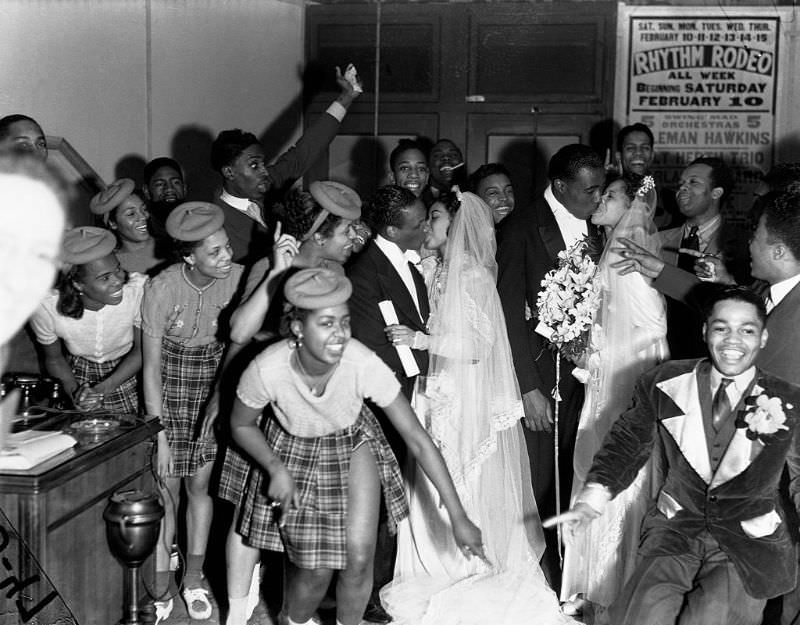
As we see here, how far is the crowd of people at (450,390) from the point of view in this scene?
154 inches

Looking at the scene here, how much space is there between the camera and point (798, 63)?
9.51 meters

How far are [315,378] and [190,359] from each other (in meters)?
1.29

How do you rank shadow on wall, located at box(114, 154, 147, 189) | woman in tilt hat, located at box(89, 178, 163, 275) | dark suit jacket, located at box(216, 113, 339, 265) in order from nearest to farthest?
1. woman in tilt hat, located at box(89, 178, 163, 275)
2. dark suit jacket, located at box(216, 113, 339, 265)
3. shadow on wall, located at box(114, 154, 147, 189)

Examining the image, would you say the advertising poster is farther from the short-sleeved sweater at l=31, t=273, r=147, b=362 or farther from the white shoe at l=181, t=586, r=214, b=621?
the white shoe at l=181, t=586, r=214, b=621

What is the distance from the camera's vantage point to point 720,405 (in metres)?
3.95

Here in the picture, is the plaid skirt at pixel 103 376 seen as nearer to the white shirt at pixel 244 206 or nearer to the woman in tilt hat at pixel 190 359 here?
→ the woman in tilt hat at pixel 190 359

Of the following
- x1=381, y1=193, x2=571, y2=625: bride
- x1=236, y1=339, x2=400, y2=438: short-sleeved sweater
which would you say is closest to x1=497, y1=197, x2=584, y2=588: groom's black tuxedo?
x1=381, y1=193, x2=571, y2=625: bride

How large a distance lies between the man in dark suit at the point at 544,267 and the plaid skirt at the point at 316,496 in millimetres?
1199

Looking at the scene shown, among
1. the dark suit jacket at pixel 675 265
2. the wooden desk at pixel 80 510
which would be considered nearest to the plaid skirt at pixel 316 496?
the wooden desk at pixel 80 510

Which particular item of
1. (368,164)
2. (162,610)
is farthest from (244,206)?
(368,164)

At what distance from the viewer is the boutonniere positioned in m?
3.83

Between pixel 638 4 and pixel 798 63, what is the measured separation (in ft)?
4.59

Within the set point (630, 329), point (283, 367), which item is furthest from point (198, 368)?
point (630, 329)

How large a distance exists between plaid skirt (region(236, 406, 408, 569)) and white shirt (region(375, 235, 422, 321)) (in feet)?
3.06
